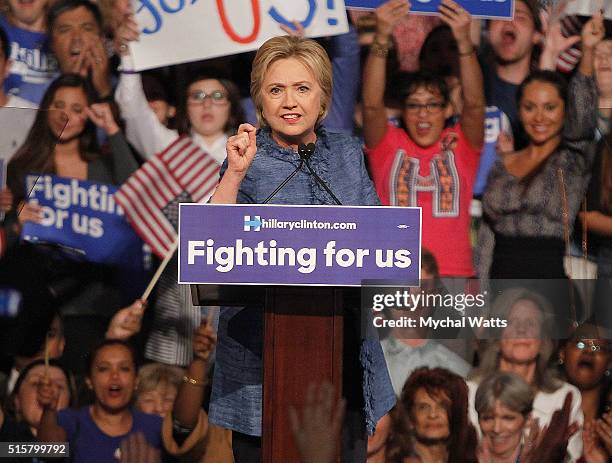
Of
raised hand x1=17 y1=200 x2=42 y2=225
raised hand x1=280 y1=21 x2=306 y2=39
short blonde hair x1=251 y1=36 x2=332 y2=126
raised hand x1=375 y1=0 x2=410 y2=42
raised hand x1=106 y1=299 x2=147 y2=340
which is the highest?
raised hand x1=375 y1=0 x2=410 y2=42

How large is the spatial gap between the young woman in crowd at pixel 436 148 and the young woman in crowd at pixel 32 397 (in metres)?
1.47

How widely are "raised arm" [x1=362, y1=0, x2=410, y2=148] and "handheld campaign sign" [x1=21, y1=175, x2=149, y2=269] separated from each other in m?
1.03

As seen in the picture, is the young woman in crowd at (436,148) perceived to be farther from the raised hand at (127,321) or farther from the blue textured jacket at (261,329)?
the blue textured jacket at (261,329)

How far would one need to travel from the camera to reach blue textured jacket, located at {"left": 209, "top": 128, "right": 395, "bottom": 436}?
9.32ft

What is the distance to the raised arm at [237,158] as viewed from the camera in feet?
9.11

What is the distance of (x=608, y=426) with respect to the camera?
4445 millimetres

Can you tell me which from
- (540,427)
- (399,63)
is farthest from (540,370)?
(399,63)

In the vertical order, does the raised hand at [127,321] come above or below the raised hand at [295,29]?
below

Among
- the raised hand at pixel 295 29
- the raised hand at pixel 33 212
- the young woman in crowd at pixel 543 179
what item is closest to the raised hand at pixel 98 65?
the raised hand at pixel 33 212

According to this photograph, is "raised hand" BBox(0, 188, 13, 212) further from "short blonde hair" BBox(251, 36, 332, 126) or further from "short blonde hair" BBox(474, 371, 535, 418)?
"short blonde hair" BBox(474, 371, 535, 418)

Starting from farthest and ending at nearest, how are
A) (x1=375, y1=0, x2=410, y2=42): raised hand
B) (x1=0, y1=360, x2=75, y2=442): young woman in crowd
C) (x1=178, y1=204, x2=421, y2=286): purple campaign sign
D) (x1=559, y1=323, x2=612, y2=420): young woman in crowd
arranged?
1. (x1=559, y1=323, x2=612, y2=420): young woman in crowd
2. (x1=375, y1=0, x2=410, y2=42): raised hand
3. (x1=0, y1=360, x2=75, y2=442): young woman in crowd
4. (x1=178, y1=204, x2=421, y2=286): purple campaign sign

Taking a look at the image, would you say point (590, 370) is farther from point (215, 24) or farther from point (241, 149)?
point (241, 149)

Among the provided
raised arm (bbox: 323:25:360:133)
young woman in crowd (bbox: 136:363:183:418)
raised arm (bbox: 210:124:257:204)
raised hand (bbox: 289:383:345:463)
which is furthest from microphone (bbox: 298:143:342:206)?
young woman in crowd (bbox: 136:363:183:418)

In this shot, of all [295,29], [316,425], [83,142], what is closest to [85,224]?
[83,142]
